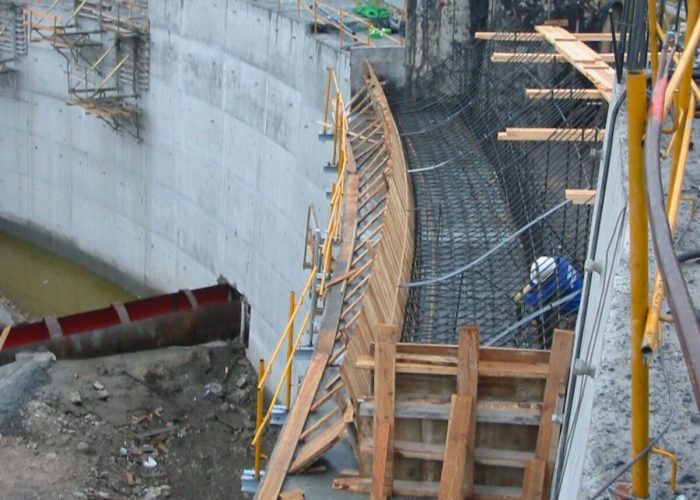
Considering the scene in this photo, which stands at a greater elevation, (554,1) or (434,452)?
(554,1)

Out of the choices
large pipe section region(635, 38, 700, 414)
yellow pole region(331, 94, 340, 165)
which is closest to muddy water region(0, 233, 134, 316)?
yellow pole region(331, 94, 340, 165)

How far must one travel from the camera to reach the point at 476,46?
19375mm

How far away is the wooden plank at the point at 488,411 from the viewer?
8.16 meters

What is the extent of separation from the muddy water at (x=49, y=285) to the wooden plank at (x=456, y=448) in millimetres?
21598

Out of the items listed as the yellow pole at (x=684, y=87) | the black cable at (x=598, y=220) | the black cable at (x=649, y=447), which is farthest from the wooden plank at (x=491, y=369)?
the black cable at (x=649, y=447)

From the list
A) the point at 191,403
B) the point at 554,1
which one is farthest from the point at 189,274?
the point at 554,1

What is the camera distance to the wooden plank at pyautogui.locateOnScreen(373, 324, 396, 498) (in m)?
8.05

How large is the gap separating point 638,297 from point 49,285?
28061 mm

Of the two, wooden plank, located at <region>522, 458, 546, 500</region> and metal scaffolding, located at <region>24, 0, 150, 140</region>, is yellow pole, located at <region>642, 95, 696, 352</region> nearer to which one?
wooden plank, located at <region>522, 458, 546, 500</region>

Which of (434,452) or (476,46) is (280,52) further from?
(434,452)

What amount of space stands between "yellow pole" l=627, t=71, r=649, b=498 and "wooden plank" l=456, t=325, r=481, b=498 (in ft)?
14.7

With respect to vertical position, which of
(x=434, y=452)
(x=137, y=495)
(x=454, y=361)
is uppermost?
(x=454, y=361)

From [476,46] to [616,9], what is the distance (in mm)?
12262

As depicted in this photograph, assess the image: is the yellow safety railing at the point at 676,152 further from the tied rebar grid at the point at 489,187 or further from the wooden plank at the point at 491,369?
the tied rebar grid at the point at 489,187
